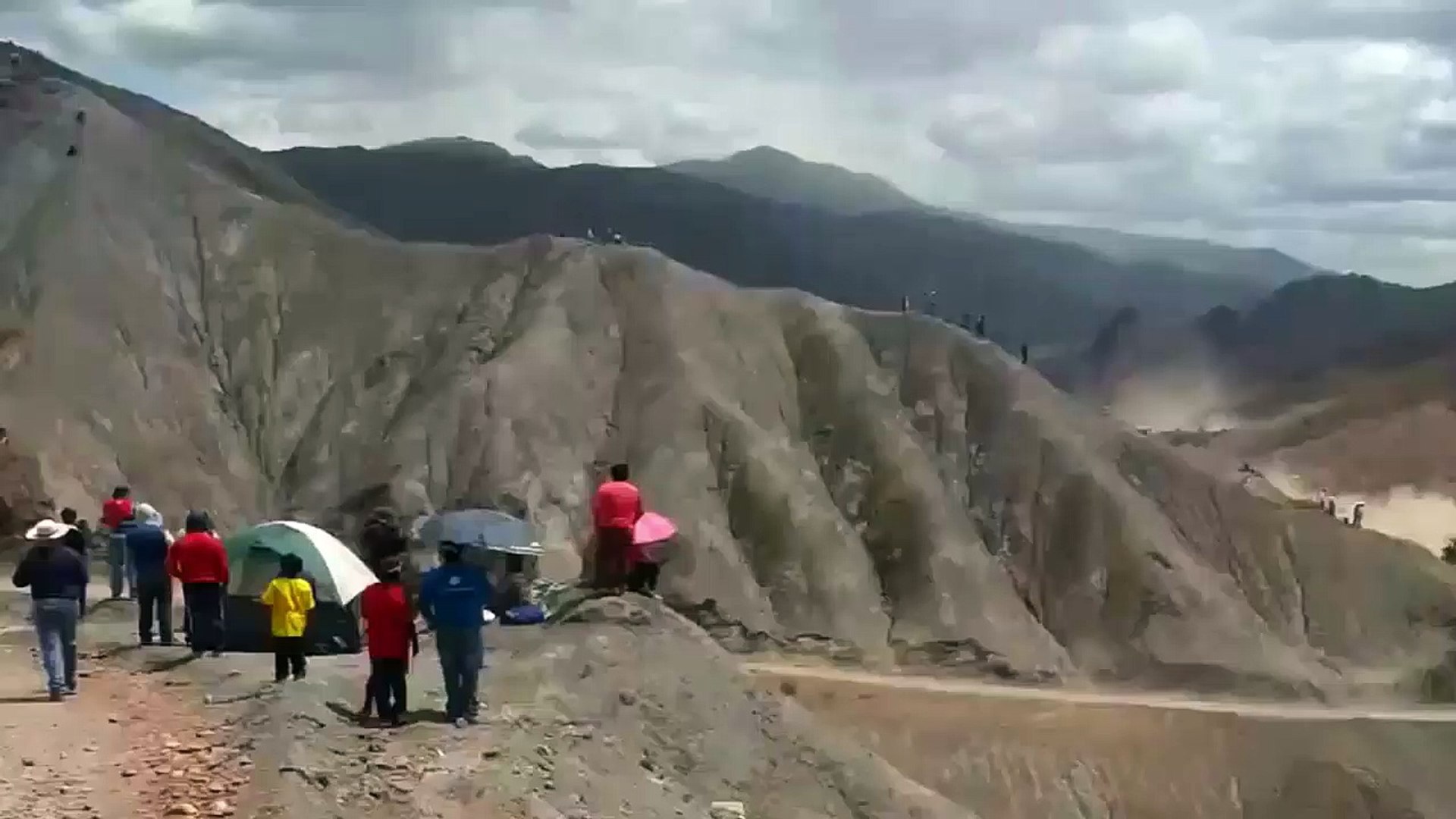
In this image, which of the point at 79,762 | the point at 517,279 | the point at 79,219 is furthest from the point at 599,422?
the point at 79,762

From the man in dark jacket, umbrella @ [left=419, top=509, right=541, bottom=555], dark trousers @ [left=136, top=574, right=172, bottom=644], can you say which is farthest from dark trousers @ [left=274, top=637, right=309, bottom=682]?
umbrella @ [left=419, top=509, right=541, bottom=555]

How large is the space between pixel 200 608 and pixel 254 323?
58539mm

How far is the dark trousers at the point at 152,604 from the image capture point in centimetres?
1880

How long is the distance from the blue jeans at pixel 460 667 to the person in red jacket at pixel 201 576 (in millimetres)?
3403

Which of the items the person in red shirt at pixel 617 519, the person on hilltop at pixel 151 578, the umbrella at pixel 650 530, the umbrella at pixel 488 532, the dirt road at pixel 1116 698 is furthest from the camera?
the dirt road at pixel 1116 698

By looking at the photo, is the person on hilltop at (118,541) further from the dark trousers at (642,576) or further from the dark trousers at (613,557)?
the dark trousers at (642,576)

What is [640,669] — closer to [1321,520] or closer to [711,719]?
[711,719]

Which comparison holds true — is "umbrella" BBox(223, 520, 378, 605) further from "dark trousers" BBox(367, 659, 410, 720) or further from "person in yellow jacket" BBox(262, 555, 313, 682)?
"dark trousers" BBox(367, 659, 410, 720)

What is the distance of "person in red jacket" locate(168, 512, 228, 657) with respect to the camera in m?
17.3

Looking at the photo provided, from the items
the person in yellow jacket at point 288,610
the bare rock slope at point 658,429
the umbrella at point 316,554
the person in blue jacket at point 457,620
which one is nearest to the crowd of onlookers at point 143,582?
the umbrella at point 316,554

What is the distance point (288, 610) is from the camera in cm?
1588

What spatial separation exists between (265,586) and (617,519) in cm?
435

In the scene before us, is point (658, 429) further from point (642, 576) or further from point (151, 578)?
point (151, 578)

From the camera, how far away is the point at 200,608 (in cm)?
1750
